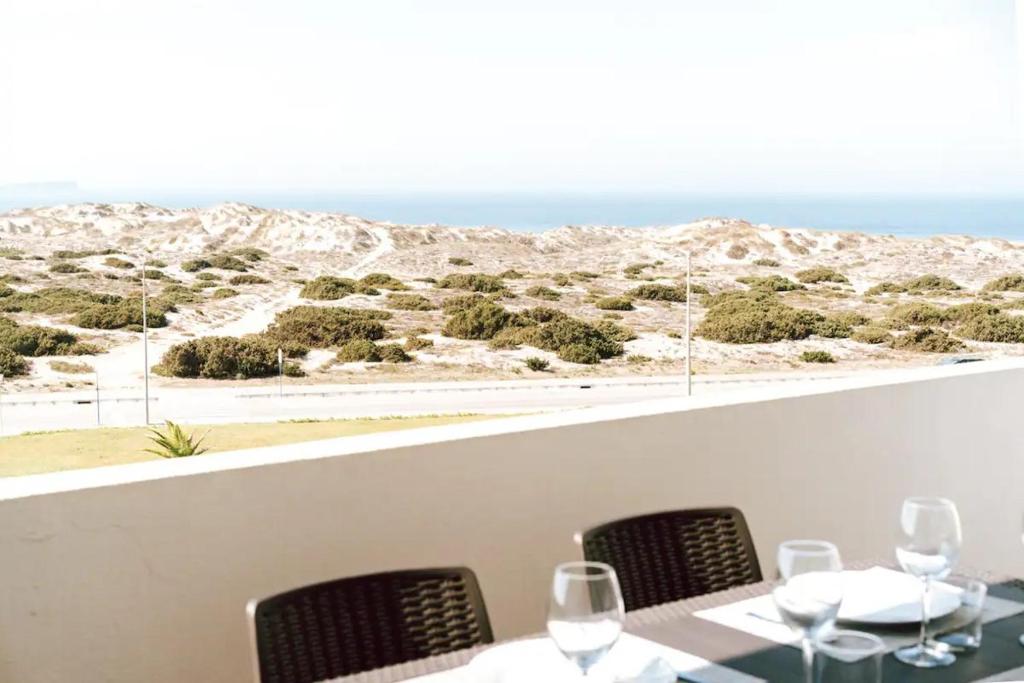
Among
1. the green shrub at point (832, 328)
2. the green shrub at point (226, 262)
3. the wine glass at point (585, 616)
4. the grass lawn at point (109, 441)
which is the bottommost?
the grass lawn at point (109, 441)

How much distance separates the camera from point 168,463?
231cm

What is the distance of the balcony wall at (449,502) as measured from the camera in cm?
213

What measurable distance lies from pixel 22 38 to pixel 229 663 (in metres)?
25.1

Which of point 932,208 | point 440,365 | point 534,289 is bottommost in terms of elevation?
point 440,365

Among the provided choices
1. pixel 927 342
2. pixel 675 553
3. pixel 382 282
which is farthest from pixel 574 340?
pixel 675 553

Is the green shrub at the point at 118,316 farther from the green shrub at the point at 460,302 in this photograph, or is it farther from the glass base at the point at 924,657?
the glass base at the point at 924,657

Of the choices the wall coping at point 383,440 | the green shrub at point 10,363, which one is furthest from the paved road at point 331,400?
the wall coping at point 383,440

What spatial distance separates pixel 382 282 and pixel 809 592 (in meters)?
19.0

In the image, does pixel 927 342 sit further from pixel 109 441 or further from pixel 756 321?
pixel 109 441

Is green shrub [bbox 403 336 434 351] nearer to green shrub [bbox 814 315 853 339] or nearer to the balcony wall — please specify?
green shrub [bbox 814 315 853 339]

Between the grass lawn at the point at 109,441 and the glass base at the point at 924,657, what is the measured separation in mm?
17760

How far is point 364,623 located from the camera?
1701mm

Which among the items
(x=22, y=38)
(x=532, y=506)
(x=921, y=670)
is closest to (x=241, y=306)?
(x=22, y=38)

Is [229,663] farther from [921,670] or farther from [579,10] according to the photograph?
[579,10]
